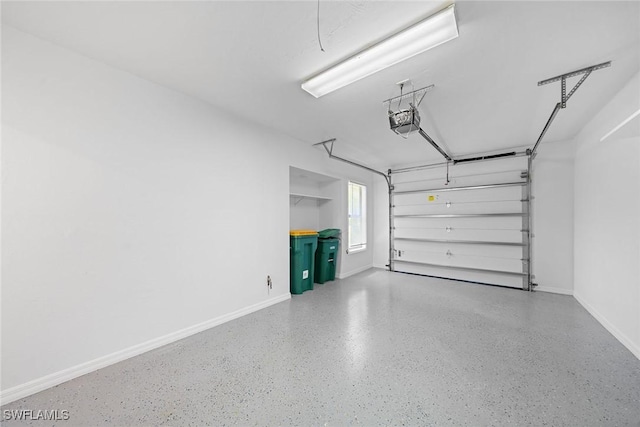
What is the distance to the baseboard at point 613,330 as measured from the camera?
204cm

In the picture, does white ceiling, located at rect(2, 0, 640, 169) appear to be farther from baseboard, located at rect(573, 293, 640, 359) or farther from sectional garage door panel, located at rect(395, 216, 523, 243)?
baseboard, located at rect(573, 293, 640, 359)

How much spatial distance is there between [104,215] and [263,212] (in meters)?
1.61

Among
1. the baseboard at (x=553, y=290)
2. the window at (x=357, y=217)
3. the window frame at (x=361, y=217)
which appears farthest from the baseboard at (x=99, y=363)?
the baseboard at (x=553, y=290)

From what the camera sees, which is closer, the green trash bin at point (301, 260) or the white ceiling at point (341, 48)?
the white ceiling at point (341, 48)

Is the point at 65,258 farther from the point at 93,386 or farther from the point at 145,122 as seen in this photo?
the point at 145,122

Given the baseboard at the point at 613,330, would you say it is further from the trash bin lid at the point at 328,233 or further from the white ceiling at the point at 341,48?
the trash bin lid at the point at 328,233

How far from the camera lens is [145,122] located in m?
2.13

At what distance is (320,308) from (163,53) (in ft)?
10.1

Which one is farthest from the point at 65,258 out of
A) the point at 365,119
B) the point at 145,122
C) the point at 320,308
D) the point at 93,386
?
the point at 365,119

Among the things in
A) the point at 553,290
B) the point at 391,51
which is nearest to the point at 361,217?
the point at 553,290

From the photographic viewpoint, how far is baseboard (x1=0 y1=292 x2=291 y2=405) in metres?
1.53

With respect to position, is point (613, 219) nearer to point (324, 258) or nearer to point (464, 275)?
point (464, 275)

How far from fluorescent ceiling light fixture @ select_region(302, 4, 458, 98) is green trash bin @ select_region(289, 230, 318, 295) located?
2164mm

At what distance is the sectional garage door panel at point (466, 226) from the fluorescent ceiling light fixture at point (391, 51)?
367cm
